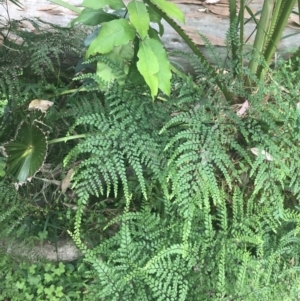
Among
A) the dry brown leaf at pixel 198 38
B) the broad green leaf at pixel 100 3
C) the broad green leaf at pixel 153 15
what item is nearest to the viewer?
the broad green leaf at pixel 100 3

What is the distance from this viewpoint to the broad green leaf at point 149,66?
104 centimetres

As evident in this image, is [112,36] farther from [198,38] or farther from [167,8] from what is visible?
[198,38]

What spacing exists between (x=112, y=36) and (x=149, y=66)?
0.44 ft

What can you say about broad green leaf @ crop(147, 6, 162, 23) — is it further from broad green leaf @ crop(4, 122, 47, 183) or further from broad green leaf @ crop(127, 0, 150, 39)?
broad green leaf @ crop(4, 122, 47, 183)

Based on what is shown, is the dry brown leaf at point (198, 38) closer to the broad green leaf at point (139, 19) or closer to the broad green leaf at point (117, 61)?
the broad green leaf at point (117, 61)

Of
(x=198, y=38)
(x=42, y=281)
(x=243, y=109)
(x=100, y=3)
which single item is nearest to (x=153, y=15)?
(x=100, y=3)

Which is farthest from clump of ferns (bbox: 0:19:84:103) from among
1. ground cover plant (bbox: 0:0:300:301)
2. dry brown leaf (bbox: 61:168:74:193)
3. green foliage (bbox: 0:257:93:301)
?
green foliage (bbox: 0:257:93:301)

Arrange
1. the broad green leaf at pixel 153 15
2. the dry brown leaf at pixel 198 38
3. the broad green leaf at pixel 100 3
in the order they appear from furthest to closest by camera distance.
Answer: the dry brown leaf at pixel 198 38 < the broad green leaf at pixel 153 15 < the broad green leaf at pixel 100 3

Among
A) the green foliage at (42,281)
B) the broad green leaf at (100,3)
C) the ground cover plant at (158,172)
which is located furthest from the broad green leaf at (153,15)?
the green foliage at (42,281)

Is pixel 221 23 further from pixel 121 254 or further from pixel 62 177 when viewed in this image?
pixel 121 254

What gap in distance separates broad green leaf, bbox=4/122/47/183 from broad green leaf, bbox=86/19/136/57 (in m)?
0.32

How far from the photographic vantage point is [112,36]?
105 cm

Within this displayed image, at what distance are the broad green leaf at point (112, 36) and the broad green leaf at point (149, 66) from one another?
0.05 metres

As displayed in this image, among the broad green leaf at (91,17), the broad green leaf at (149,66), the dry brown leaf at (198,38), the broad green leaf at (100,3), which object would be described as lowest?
the dry brown leaf at (198,38)
